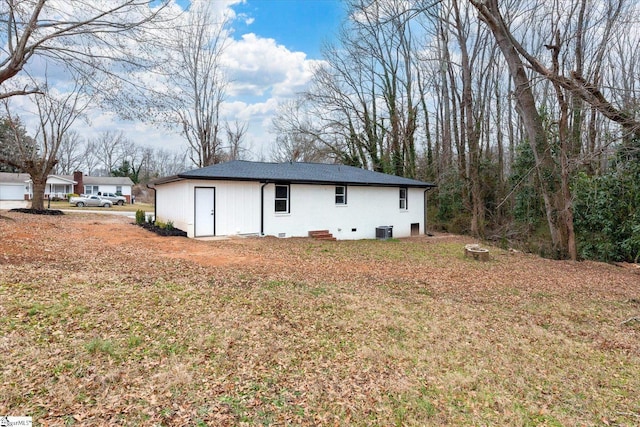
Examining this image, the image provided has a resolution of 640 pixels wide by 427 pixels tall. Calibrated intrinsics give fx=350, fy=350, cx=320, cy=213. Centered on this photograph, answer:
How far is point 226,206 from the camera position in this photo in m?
12.9

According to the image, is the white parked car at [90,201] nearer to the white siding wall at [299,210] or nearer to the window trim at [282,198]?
the white siding wall at [299,210]

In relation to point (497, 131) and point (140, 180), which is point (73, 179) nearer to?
point (140, 180)

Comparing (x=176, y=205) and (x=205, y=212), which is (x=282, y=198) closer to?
(x=205, y=212)

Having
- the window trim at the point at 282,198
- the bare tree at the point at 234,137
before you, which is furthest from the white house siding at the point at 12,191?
the window trim at the point at 282,198

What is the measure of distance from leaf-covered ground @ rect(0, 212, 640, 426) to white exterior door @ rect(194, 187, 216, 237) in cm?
478

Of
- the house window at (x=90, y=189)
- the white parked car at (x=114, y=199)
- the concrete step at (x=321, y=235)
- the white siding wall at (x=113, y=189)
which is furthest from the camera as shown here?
the white siding wall at (x=113, y=189)

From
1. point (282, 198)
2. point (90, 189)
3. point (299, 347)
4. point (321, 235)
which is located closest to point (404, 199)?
point (321, 235)

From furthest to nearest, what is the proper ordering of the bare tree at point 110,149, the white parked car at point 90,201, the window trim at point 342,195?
the bare tree at point 110,149, the white parked car at point 90,201, the window trim at point 342,195

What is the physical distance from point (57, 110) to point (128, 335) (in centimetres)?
2242

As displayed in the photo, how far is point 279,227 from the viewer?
1386 cm

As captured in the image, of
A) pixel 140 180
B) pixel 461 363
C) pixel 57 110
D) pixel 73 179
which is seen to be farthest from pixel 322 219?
pixel 140 180

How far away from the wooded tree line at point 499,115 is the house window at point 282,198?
20.9 ft

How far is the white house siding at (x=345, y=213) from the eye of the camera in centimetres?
1399

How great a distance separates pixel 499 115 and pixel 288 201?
46.9 ft
